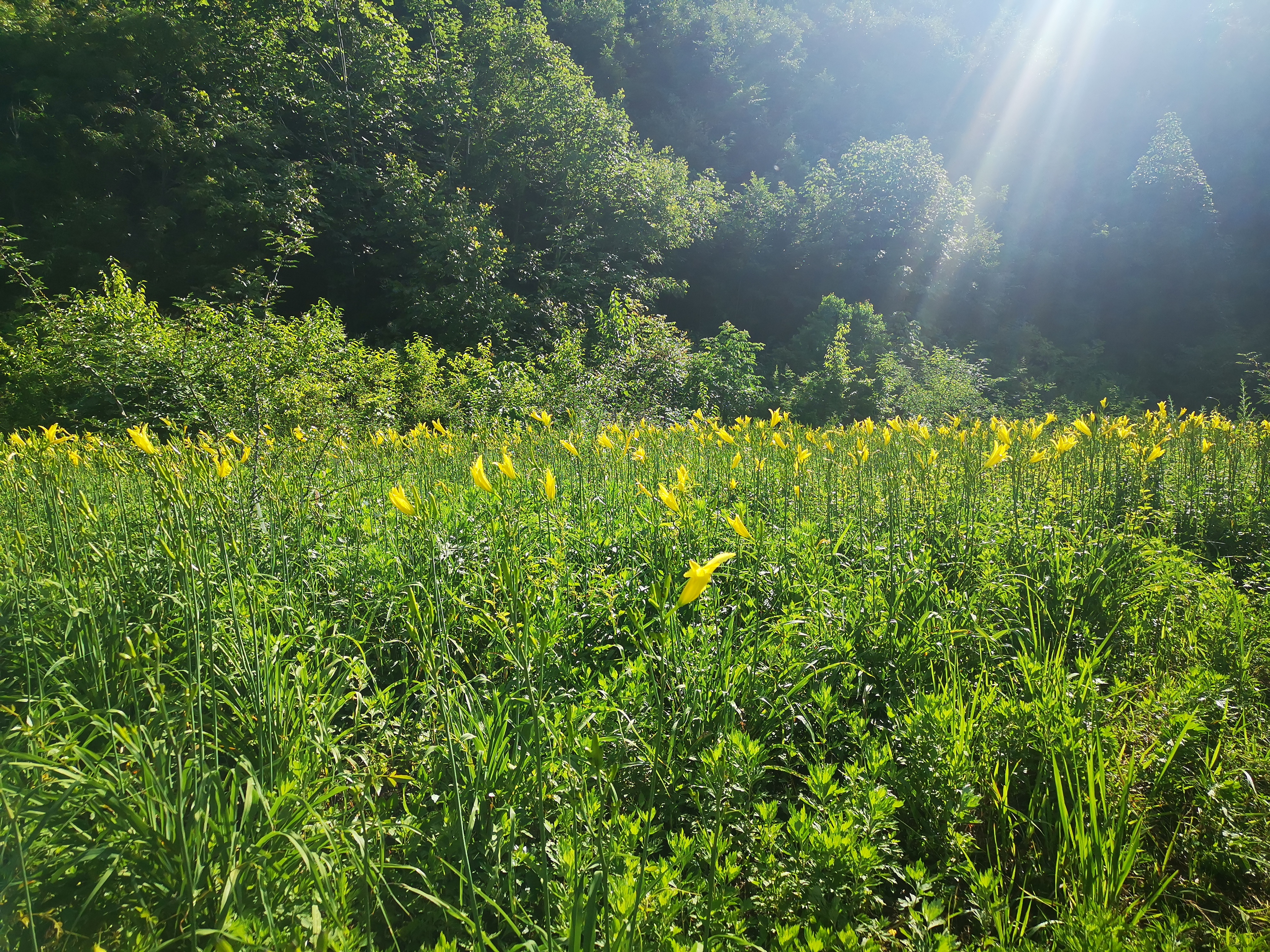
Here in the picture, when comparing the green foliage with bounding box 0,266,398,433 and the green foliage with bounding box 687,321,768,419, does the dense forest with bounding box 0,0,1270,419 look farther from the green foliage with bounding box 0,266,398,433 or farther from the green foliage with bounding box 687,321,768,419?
the green foliage with bounding box 0,266,398,433

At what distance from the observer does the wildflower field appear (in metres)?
0.90

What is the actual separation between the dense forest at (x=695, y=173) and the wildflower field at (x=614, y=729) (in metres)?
2.39

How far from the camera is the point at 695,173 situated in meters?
22.2

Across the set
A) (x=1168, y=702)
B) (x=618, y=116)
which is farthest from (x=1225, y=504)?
(x=618, y=116)

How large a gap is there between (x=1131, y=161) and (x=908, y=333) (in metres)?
14.2

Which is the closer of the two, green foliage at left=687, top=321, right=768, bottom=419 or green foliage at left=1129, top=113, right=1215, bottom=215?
green foliage at left=687, top=321, right=768, bottom=419

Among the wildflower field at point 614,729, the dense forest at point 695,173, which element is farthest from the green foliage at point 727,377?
the wildflower field at point 614,729

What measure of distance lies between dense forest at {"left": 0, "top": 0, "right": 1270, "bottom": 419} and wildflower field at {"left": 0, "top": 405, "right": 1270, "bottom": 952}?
7.84 ft

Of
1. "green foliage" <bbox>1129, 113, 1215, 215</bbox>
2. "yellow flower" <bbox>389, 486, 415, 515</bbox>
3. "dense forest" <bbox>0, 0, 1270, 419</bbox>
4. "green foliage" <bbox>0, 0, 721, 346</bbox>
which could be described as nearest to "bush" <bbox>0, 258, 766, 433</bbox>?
"dense forest" <bbox>0, 0, 1270, 419</bbox>

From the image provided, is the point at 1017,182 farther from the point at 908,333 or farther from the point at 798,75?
the point at 908,333

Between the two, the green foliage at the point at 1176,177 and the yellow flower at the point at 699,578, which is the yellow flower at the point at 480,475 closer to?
the yellow flower at the point at 699,578

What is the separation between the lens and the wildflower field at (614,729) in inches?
35.3

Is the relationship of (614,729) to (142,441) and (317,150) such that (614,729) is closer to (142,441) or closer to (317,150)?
(142,441)

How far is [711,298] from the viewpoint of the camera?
1886 cm
